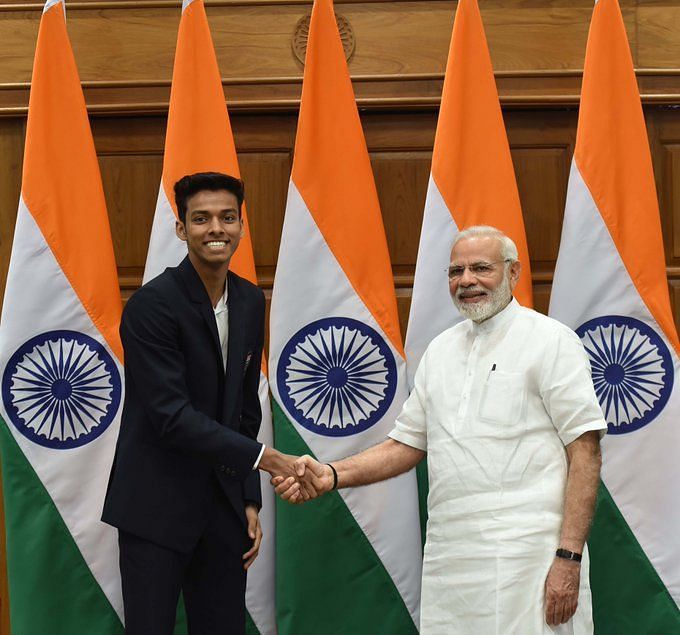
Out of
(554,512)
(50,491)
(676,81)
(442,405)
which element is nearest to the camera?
(554,512)

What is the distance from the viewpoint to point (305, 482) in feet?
7.35

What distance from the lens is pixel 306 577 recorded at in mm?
2596

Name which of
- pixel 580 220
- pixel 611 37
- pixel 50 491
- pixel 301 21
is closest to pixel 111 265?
pixel 50 491

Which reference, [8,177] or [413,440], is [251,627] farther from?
[8,177]

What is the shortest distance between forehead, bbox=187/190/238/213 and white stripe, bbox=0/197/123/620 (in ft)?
2.16

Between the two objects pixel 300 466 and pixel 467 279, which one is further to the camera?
pixel 300 466

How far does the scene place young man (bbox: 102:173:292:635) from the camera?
201 cm

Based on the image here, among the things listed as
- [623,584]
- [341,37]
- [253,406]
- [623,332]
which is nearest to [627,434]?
[623,332]

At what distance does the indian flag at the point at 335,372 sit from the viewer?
2.60m

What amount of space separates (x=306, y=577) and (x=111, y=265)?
1047mm

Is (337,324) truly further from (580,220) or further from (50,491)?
(50,491)

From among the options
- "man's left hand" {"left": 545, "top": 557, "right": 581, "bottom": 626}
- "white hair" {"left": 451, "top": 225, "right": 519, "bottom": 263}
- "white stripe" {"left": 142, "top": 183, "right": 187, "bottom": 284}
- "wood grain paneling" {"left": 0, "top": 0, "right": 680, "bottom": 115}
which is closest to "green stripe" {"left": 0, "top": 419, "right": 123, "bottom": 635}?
"white stripe" {"left": 142, "top": 183, "right": 187, "bottom": 284}

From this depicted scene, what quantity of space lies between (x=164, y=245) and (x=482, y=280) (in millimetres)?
1010

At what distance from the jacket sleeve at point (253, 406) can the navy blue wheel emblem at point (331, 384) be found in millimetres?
353
